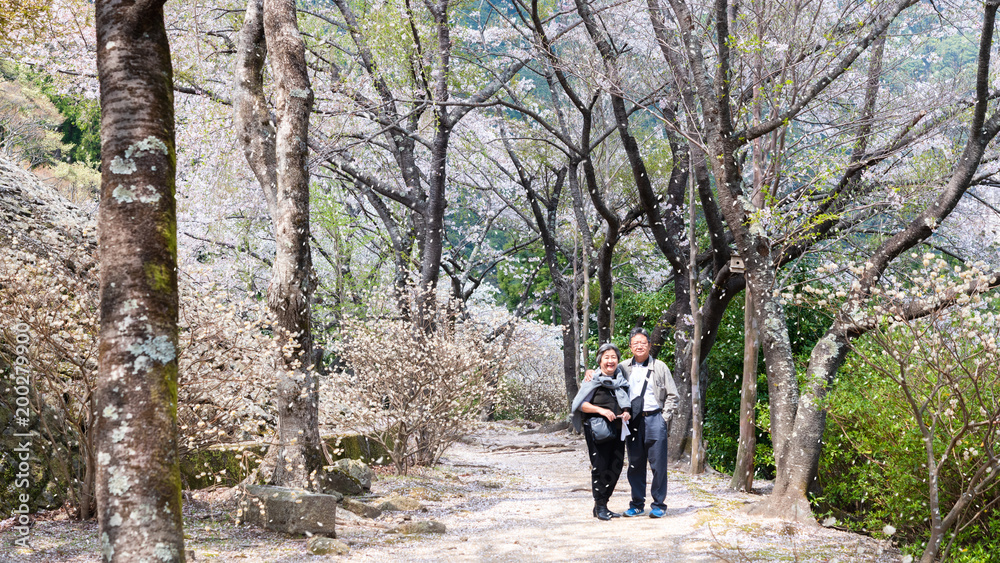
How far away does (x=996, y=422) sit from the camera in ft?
13.5

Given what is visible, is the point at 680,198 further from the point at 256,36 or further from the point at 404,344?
the point at 256,36

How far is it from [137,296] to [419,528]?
4.11 metres

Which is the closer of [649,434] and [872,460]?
[872,460]

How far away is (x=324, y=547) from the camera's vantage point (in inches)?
205

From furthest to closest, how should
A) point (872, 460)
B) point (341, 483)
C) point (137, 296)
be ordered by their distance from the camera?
point (341, 483)
point (872, 460)
point (137, 296)

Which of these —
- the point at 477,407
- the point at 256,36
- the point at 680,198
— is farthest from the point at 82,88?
the point at 680,198

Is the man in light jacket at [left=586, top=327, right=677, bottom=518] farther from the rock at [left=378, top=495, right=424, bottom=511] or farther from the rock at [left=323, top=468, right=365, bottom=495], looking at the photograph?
the rock at [left=323, top=468, right=365, bottom=495]

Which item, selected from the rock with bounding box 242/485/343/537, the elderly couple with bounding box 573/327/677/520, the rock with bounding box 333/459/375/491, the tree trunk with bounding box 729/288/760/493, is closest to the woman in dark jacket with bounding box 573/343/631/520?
the elderly couple with bounding box 573/327/677/520

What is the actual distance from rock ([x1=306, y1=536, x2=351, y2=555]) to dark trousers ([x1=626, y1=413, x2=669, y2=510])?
2993mm

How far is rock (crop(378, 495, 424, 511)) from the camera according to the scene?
7192 millimetres

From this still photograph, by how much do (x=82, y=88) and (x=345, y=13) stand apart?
520 centimetres

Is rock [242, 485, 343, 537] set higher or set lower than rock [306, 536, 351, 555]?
higher

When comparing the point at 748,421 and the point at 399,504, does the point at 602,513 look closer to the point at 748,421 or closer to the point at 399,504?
the point at 399,504

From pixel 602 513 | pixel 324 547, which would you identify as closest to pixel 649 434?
pixel 602 513
